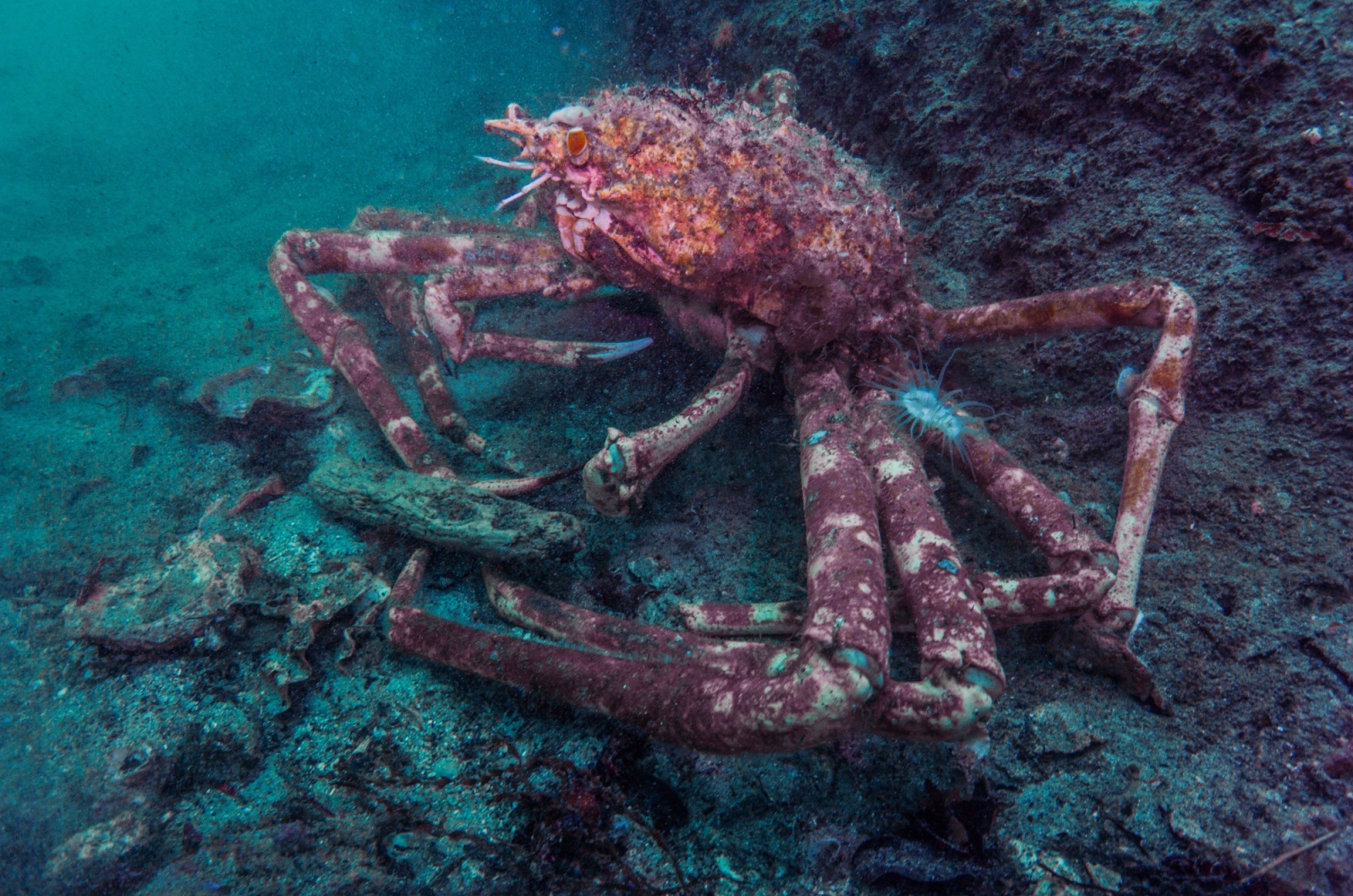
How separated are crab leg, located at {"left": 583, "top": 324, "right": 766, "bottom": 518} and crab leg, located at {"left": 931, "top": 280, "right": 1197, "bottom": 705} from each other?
1161mm

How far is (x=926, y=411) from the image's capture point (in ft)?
8.11

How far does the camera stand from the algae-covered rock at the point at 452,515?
236 centimetres

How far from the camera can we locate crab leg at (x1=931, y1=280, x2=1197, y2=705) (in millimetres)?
1973

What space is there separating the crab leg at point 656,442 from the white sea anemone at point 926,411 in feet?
2.11

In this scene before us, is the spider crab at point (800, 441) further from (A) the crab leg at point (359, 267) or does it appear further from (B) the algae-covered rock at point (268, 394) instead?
(B) the algae-covered rock at point (268, 394)

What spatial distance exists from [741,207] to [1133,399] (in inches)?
70.3

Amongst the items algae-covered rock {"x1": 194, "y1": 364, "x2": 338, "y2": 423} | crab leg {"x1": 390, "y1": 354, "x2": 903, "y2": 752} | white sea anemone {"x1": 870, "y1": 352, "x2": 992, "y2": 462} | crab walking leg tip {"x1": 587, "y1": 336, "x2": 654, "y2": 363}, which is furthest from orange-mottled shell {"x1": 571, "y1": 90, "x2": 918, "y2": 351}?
algae-covered rock {"x1": 194, "y1": 364, "x2": 338, "y2": 423}

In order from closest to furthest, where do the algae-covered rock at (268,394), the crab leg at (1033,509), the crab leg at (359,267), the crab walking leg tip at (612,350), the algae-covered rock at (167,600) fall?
1. the crab leg at (1033,509)
2. the algae-covered rock at (167,600)
3. the crab leg at (359,267)
4. the crab walking leg tip at (612,350)
5. the algae-covered rock at (268,394)

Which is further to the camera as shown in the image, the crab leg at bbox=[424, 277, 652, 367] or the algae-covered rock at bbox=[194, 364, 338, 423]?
the algae-covered rock at bbox=[194, 364, 338, 423]

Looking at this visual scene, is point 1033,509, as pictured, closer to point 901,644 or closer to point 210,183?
point 901,644

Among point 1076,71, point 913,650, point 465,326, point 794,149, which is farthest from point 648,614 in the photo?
point 1076,71

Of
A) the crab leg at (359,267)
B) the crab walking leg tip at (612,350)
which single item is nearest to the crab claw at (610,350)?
the crab walking leg tip at (612,350)

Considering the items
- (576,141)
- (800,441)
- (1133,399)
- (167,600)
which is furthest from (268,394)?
(1133,399)

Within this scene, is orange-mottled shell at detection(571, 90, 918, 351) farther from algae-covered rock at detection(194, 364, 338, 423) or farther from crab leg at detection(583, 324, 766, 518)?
algae-covered rock at detection(194, 364, 338, 423)
